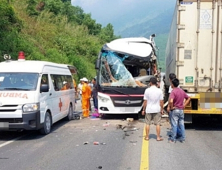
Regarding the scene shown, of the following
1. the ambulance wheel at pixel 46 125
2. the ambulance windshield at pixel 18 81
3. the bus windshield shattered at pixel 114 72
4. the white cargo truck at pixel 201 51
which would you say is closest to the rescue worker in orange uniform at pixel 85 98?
the bus windshield shattered at pixel 114 72

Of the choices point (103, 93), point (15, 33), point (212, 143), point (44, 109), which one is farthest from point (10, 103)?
point (15, 33)

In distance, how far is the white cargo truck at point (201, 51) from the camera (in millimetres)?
9164

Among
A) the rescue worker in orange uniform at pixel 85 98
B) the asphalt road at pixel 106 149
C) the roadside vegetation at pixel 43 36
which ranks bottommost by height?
the asphalt road at pixel 106 149

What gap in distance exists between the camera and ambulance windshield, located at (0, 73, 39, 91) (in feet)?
27.7

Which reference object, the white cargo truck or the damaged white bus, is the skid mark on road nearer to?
the white cargo truck

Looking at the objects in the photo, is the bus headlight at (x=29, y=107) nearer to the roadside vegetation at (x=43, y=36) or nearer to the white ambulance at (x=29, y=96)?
the white ambulance at (x=29, y=96)

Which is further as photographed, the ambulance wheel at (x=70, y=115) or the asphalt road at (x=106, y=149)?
the ambulance wheel at (x=70, y=115)

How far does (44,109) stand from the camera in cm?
855

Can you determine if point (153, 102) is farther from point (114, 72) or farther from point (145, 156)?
point (114, 72)

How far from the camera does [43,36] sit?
3312 cm

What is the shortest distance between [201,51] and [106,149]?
4189mm

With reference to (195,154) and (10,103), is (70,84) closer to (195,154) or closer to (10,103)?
(10,103)

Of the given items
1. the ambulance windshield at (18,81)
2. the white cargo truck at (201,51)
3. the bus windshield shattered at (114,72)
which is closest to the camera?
the ambulance windshield at (18,81)

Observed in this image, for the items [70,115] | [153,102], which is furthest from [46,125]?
[70,115]
